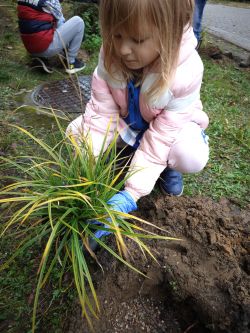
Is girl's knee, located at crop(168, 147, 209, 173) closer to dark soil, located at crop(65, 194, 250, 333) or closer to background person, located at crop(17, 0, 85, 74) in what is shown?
dark soil, located at crop(65, 194, 250, 333)

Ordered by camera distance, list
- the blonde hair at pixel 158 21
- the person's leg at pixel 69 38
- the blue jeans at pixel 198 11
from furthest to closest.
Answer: the blue jeans at pixel 198 11 → the person's leg at pixel 69 38 → the blonde hair at pixel 158 21

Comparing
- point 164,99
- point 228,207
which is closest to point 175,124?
point 164,99

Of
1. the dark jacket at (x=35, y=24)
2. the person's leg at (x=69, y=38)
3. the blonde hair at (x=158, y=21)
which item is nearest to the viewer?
the blonde hair at (x=158, y=21)

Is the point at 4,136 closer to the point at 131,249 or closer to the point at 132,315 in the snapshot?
the point at 131,249

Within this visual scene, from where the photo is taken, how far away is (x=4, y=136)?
2404 mm

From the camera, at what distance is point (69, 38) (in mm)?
3812

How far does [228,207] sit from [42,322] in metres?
1.21

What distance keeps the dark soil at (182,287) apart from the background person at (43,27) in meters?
2.32

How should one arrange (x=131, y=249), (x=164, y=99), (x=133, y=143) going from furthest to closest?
(x=133, y=143), (x=164, y=99), (x=131, y=249)

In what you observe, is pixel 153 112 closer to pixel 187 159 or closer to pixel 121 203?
pixel 187 159

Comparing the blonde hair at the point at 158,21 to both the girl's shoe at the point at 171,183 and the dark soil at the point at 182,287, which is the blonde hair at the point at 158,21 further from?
the dark soil at the point at 182,287

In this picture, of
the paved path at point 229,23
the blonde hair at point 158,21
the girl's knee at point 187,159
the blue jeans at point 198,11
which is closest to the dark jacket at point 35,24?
the blue jeans at point 198,11

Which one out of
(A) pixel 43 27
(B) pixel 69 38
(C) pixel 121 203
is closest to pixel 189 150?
(C) pixel 121 203

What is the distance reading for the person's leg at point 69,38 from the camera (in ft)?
12.0
